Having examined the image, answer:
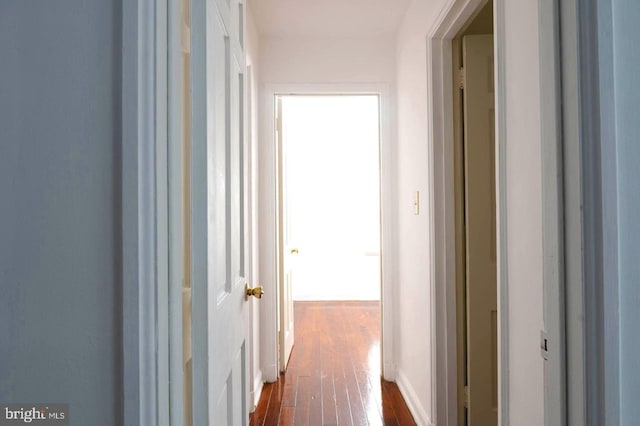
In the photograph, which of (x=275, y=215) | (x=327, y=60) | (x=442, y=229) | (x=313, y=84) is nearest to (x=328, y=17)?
(x=327, y=60)

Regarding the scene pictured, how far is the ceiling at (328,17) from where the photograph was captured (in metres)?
2.71

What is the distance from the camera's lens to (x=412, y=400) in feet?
8.79

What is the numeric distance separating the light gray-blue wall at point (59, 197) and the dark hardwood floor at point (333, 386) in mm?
2061

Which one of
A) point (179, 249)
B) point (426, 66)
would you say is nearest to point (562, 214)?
point (179, 249)

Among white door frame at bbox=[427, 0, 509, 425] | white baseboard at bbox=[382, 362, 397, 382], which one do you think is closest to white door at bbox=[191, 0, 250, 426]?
white door frame at bbox=[427, 0, 509, 425]

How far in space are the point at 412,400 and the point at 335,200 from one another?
4555 mm

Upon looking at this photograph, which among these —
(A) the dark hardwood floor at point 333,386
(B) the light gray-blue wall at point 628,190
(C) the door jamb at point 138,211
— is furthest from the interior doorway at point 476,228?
(C) the door jamb at point 138,211

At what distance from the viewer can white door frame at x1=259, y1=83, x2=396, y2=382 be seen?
315 cm

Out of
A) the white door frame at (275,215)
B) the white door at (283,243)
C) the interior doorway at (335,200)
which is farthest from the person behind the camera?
the interior doorway at (335,200)

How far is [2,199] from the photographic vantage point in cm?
73

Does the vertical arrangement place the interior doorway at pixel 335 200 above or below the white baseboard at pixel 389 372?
above

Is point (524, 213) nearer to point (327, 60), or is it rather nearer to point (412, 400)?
point (412, 400)

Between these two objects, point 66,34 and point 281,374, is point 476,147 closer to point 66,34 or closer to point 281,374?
point 66,34

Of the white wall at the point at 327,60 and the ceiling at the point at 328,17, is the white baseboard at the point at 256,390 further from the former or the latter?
the ceiling at the point at 328,17
